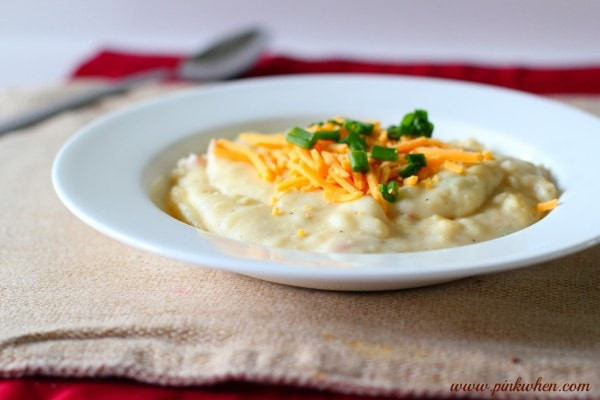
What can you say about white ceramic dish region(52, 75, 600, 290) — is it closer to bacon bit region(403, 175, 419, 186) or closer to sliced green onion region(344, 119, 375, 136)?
bacon bit region(403, 175, 419, 186)

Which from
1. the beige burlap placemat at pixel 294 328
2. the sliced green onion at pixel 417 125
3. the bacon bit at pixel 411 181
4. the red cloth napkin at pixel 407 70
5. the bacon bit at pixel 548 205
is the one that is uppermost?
the sliced green onion at pixel 417 125

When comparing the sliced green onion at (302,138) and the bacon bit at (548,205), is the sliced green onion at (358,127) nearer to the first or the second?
the sliced green onion at (302,138)

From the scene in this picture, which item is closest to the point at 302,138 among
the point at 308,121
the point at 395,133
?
the point at 395,133

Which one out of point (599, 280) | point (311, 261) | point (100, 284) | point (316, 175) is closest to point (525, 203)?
point (599, 280)

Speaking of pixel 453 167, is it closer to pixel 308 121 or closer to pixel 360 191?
pixel 360 191

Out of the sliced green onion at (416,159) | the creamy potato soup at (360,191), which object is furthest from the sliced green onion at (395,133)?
the sliced green onion at (416,159)

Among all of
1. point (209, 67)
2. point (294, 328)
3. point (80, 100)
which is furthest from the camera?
point (209, 67)

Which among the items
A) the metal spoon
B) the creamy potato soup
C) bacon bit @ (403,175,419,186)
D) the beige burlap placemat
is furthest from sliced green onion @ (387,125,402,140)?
the metal spoon
